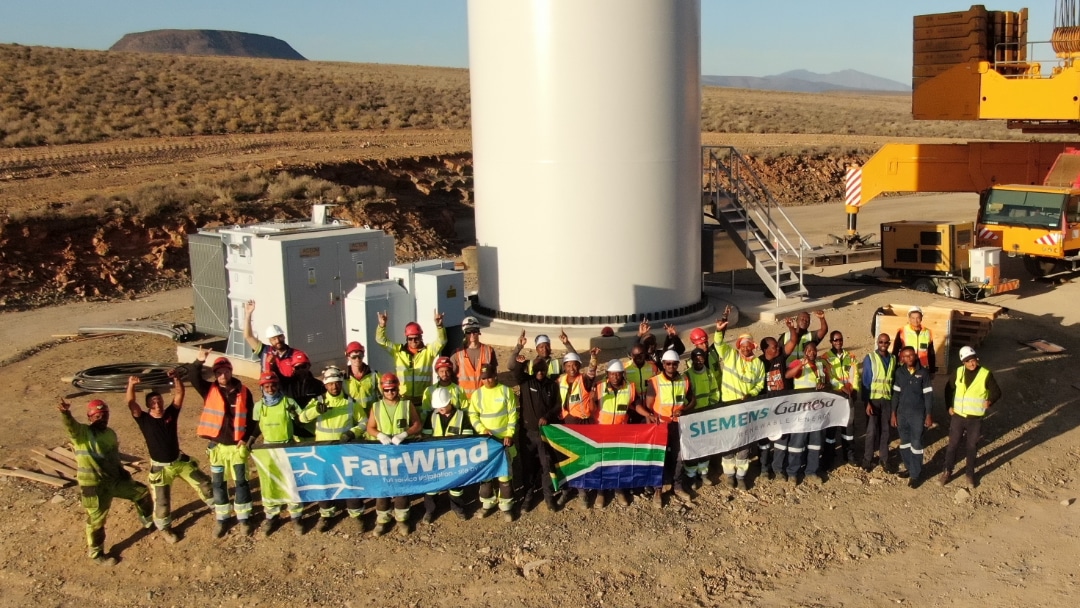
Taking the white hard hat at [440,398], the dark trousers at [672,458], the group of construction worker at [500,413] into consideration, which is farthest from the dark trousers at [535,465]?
the dark trousers at [672,458]

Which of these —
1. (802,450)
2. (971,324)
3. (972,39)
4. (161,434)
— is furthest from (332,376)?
(972,39)

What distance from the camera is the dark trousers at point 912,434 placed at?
992 centimetres

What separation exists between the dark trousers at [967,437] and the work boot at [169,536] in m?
7.59

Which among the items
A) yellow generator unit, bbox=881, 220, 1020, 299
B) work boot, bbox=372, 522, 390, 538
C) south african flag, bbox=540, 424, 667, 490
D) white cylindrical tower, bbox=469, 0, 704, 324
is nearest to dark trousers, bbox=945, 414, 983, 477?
south african flag, bbox=540, 424, 667, 490

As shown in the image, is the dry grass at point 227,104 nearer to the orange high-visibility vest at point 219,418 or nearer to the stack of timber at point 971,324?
the orange high-visibility vest at point 219,418

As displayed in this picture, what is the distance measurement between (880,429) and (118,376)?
1034 centimetres

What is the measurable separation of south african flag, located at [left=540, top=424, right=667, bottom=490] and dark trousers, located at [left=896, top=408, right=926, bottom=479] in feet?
8.20

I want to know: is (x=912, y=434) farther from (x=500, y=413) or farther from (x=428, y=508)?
(x=428, y=508)

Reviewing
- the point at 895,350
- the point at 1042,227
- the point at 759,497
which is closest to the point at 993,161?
the point at 1042,227

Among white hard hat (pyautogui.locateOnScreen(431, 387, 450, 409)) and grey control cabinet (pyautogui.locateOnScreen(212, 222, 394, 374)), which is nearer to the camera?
white hard hat (pyautogui.locateOnScreen(431, 387, 450, 409))

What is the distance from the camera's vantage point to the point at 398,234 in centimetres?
2902

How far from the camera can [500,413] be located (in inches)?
360

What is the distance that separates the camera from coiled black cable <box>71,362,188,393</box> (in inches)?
552

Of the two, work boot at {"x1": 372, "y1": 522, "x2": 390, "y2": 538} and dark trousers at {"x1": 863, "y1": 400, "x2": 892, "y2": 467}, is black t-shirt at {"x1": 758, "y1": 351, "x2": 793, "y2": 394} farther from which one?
work boot at {"x1": 372, "y1": 522, "x2": 390, "y2": 538}
